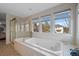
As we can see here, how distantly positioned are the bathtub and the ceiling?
0.42m

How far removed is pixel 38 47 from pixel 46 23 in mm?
381

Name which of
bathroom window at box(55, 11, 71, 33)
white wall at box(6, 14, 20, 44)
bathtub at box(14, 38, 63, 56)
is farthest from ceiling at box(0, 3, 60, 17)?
bathtub at box(14, 38, 63, 56)

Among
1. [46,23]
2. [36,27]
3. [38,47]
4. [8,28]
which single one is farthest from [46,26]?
[8,28]

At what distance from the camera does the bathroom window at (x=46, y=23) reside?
5.22ft

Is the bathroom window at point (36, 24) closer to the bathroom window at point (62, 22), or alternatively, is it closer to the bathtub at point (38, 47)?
the bathtub at point (38, 47)

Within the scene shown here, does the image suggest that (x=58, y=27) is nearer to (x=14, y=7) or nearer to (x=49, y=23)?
(x=49, y=23)

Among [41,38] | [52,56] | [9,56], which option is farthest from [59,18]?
[9,56]

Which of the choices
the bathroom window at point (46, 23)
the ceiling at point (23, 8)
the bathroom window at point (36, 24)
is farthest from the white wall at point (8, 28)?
the bathroom window at point (46, 23)

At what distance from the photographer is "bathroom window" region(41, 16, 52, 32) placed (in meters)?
1.59

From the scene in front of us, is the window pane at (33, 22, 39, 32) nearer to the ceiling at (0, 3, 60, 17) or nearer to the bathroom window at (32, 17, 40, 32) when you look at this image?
the bathroom window at (32, 17, 40, 32)

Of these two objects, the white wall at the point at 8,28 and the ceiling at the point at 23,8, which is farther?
the white wall at the point at 8,28

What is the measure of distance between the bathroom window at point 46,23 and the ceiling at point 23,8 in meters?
0.15

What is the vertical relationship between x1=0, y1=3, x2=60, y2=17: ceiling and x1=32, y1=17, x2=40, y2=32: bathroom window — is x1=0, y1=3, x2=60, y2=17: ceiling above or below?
above

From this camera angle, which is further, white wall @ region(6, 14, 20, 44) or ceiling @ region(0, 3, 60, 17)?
white wall @ region(6, 14, 20, 44)
